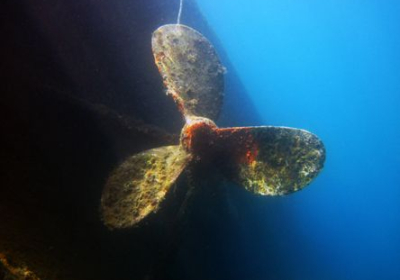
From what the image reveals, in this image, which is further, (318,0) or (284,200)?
(318,0)

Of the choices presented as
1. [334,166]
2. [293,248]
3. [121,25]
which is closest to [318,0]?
[334,166]

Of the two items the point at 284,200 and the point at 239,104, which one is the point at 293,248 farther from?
the point at 239,104

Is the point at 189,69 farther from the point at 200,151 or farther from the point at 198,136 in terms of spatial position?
the point at 200,151

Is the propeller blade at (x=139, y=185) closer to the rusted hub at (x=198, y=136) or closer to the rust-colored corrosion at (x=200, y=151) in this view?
the rust-colored corrosion at (x=200, y=151)

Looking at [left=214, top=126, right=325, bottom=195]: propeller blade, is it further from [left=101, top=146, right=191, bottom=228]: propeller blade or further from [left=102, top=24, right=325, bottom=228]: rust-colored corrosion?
[left=101, top=146, right=191, bottom=228]: propeller blade

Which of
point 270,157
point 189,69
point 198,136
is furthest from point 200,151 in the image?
point 189,69

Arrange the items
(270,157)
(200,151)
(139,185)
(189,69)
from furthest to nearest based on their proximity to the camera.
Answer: (189,69) → (200,151) → (270,157) → (139,185)
